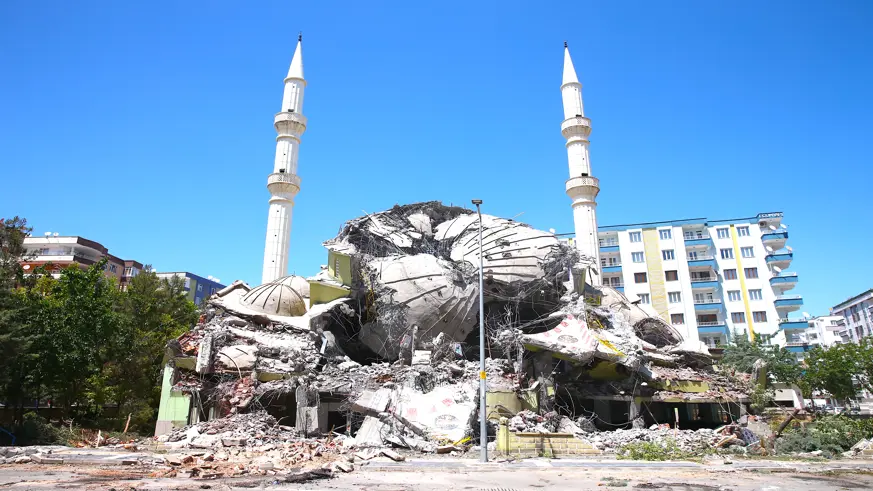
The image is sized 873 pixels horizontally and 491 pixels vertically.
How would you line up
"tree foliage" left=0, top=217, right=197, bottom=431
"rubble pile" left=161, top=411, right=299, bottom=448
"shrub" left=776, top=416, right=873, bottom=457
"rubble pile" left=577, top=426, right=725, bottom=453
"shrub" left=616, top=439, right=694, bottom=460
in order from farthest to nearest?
"tree foliage" left=0, top=217, right=197, bottom=431
"rubble pile" left=161, top=411, right=299, bottom=448
"rubble pile" left=577, top=426, right=725, bottom=453
"shrub" left=776, top=416, right=873, bottom=457
"shrub" left=616, top=439, right=694, bottom=460

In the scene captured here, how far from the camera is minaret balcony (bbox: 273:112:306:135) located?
128 feet

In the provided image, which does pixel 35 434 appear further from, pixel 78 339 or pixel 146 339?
pixel 146 339

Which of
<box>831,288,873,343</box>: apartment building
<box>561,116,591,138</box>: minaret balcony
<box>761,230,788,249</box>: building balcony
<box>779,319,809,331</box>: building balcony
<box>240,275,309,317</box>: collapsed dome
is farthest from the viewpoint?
<box>831,288,873,343</box>: apartment building

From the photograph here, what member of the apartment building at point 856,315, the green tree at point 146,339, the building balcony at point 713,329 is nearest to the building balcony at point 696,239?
Result: the building balcony at point 713,329

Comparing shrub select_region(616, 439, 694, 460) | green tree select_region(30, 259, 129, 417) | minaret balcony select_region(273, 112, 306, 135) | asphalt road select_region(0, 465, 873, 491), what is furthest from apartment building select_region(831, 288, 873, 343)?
green tree select_region(30, 259, 129, 417)

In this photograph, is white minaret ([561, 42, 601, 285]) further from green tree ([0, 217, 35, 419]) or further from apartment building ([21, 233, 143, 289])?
apartment building ([21, 233, 143, 289])

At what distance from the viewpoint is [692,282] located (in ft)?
177

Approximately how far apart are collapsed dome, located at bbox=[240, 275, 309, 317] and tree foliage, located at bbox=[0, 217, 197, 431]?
5.71m

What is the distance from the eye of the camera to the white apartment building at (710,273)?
5212cm

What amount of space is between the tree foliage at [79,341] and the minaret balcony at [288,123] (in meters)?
13.0

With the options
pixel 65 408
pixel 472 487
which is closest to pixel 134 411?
pixel 65 408

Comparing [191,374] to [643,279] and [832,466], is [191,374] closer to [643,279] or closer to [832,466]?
[832,466]

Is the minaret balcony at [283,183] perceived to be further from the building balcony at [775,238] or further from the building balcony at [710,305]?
the building balcony at [775,238]

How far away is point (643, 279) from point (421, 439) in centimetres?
4282
